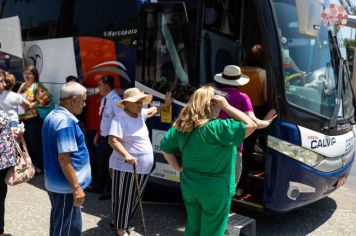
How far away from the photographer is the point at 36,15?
6.71m

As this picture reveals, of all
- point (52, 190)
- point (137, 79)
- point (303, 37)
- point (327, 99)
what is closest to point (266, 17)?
point (303, 37)

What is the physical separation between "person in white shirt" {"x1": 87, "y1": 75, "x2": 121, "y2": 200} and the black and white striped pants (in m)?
1.03

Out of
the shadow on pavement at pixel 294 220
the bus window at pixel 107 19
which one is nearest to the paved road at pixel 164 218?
the shadow on pavement at pixel 294 220

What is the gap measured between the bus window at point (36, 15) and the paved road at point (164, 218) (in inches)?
96.7

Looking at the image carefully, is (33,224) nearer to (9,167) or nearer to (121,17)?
(9,167)

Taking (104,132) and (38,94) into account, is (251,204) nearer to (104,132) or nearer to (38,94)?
(104,132)

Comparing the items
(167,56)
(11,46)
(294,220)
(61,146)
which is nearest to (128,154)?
(61,146)

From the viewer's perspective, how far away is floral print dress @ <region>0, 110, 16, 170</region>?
3670 millimetres

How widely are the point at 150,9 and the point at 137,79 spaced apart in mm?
781

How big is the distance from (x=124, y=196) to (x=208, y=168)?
1251 mm

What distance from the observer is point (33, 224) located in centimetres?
451

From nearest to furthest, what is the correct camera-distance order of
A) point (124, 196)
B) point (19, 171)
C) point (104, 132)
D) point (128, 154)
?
point (128, 154) < point (19, 171) < point (124, 196) < point (104, 132)

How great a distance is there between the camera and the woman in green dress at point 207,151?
2934 millimetres

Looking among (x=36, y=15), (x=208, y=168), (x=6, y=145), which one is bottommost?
(x=6, y=145)
